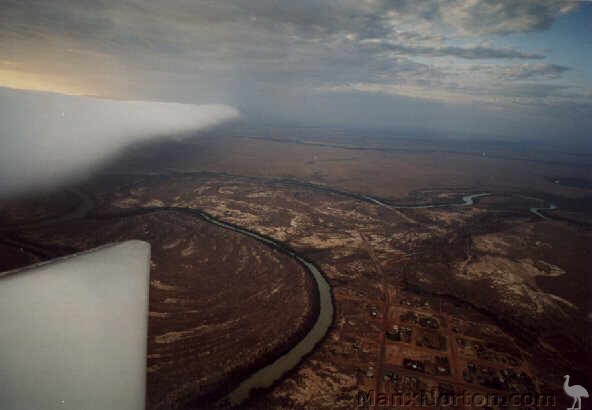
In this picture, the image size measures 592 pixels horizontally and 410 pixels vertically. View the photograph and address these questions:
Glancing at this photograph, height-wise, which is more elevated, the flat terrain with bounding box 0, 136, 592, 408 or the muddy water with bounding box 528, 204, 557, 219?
the muddy water with bounding box 528, 204, 557, 219

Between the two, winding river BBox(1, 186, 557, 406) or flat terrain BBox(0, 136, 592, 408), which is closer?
winding river BBox(1, 186, 557, 406)

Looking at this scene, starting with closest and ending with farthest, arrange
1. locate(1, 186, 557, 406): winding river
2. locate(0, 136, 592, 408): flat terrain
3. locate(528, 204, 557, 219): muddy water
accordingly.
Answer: locate(1, 186, 557, 406): winding river
locate(0, 136, 592, 408): flat terrain
locate(528, 204, 557, 219): muddy water

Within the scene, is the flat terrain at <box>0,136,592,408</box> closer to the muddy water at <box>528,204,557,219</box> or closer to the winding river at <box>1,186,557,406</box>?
the winding river at <box>1,186,557,406</box>

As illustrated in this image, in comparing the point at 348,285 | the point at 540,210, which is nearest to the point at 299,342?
the point at 348,285

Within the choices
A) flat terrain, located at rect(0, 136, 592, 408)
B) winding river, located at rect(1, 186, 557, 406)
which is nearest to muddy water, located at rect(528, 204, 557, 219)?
flat terrain, located at rect(0, 136, 592, 408)

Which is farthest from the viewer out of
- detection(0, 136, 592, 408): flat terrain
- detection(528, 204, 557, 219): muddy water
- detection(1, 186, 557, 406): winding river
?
detection(528, 204, 557, 219): muddy water

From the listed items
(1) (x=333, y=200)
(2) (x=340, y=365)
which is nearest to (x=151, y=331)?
(2) (x=340, y=365)

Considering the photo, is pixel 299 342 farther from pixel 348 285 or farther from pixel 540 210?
pixel 540 210

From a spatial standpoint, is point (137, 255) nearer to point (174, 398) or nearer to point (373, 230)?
point (174, 398)

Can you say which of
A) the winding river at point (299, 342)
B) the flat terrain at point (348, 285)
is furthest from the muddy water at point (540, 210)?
the winding river at point (299, 342)
